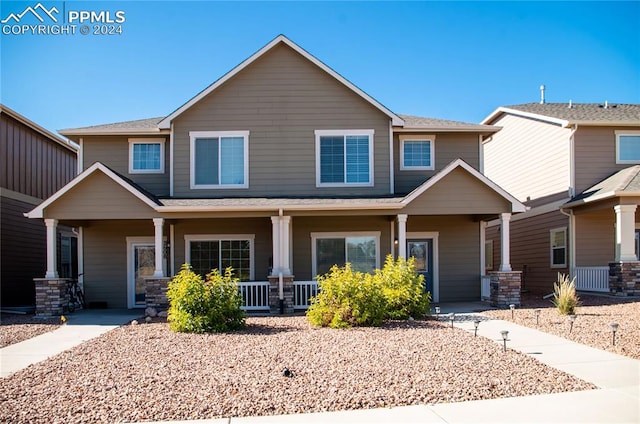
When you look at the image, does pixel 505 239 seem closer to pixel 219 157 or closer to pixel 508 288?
pixel 508 288

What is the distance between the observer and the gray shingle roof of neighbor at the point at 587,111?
57.2ft

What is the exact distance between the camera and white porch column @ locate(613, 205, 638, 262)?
49.6 ft

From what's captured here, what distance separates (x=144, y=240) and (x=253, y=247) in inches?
134

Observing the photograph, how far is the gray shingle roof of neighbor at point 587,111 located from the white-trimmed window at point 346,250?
315 inches

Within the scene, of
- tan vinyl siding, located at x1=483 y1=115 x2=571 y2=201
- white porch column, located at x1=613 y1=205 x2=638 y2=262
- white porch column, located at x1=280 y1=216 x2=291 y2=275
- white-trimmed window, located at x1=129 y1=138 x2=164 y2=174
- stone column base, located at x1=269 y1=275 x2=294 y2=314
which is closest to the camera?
stone column base, located at x1=269 y1=275 x2=294 y2=314

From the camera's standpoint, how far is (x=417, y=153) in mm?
16500

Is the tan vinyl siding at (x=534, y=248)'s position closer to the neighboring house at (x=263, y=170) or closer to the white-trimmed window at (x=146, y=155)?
the neighboring house at (x=263, y=170)

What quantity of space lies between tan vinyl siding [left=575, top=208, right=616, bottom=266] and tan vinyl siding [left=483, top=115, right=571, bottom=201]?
133 cm

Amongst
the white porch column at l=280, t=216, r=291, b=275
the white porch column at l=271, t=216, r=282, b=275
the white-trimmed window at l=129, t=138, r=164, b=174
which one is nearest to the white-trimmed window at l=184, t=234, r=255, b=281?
the white porch column at l=271, t=216, r=282, b=275

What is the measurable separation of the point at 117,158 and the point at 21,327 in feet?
19.5

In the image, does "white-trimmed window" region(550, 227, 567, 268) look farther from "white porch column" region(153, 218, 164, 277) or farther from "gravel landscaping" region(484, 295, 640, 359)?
"white porch column" region(153, 218, 164, 277)

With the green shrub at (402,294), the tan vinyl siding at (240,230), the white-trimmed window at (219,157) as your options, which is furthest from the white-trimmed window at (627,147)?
the white-trimmed window at (219,157)

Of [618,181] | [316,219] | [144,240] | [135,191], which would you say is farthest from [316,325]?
[618,181]

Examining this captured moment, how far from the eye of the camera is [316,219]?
15.9 meters
